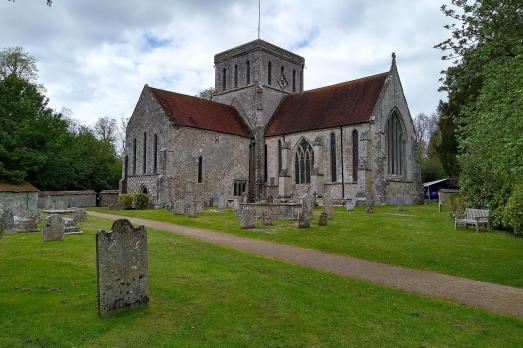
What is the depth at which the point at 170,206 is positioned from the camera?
29781mm

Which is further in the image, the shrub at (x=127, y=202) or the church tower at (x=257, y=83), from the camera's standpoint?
the church tower at (x=257, y=83)


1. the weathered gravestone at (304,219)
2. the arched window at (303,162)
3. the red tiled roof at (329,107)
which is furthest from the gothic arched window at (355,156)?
the weathered gravestone at (304,219)

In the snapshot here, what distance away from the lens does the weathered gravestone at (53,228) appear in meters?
13.3

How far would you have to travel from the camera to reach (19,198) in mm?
24844

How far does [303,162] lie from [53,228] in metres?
23.9

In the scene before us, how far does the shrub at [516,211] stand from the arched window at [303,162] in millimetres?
19802

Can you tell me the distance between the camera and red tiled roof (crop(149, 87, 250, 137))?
3288 centimetres

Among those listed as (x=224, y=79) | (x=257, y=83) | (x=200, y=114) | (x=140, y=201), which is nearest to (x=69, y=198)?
(x=140, y=201)

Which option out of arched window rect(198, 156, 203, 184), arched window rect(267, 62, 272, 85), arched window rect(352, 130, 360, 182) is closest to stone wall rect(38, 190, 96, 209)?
arched window rect(198, 156, 203, 184)

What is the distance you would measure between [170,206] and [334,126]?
13828 mm

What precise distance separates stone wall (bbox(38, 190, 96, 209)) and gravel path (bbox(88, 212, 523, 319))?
24.0 metres

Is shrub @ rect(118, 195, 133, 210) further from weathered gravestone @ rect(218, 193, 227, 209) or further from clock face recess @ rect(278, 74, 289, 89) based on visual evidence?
clock face recess @ rect(278, 74, 289, 89)

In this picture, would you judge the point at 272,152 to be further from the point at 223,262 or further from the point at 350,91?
the point at 223,262

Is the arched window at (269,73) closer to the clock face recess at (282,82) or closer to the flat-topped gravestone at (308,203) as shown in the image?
the clock face recess at (282,82)
